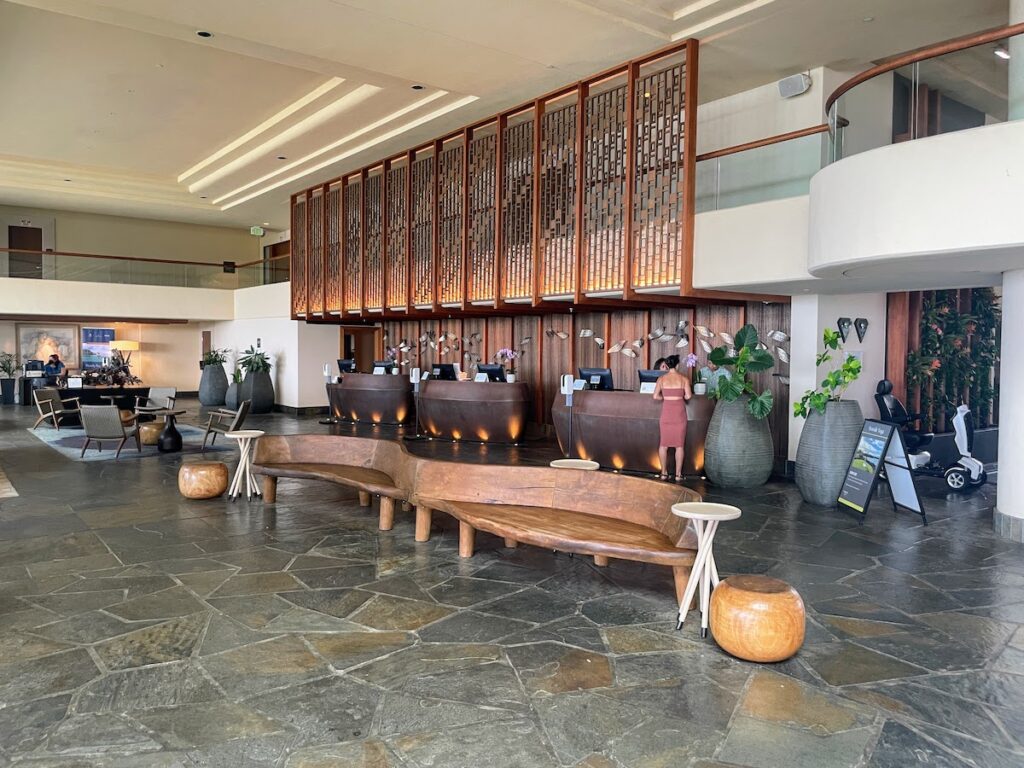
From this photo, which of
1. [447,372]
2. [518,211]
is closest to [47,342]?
[447,372]

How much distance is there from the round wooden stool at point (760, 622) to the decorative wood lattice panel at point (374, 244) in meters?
10.8

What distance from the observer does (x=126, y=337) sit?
21.1 metres

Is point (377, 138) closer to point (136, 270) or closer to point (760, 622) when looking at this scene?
point (136, 270)

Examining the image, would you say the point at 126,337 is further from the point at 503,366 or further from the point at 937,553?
the point at 937,553

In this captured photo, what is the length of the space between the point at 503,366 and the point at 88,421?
249 inches

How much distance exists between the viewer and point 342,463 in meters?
6.66

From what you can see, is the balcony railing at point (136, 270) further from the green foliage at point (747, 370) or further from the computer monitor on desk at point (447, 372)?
the green foliage at point (747, 370)

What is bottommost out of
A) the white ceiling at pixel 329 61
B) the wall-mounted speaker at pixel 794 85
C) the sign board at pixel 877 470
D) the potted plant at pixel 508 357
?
Result: the sign board at pixel 877 470

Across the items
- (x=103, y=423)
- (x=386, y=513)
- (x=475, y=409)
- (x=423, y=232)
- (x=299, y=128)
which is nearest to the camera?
(x=386, y=513)

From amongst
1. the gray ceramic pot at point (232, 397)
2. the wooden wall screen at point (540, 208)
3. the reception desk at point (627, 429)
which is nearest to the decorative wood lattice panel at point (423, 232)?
the wooden wall screen at point (540, 208)

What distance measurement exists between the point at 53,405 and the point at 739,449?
1203 centimetres

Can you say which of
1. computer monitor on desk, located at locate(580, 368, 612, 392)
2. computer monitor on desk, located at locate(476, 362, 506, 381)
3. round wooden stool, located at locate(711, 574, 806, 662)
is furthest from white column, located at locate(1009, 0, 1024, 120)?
computer monitor on desk, located at locate(476, 362, 506, 381)

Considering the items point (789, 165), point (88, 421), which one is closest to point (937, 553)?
point (789, 165)

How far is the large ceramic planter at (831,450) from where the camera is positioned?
6801mm
